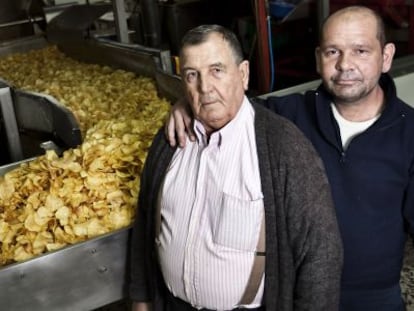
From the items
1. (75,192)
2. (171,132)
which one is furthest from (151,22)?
(171,132)

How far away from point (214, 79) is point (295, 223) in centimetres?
38

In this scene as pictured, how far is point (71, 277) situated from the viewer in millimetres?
1426

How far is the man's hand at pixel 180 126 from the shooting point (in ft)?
4.27

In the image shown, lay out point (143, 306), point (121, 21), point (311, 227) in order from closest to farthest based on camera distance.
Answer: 1. point (311, 227)
2. point (143, 306)
3. point (121, 21)

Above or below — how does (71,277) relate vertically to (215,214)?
below

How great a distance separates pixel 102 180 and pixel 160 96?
1.20m

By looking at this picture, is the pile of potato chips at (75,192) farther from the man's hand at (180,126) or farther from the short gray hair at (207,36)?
the short gray hair at (207,36)

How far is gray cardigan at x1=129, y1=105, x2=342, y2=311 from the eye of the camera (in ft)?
3.73

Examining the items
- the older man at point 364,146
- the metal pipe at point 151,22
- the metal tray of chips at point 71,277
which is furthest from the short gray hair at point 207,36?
the metal pipe at point 151,22

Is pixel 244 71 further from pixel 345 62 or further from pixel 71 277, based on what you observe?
pixel 71 277

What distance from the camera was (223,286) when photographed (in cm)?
123

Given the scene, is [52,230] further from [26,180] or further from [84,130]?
[84,130]

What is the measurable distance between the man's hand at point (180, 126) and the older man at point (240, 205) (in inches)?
1.3

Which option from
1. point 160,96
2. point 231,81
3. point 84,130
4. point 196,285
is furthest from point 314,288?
point 160,96
